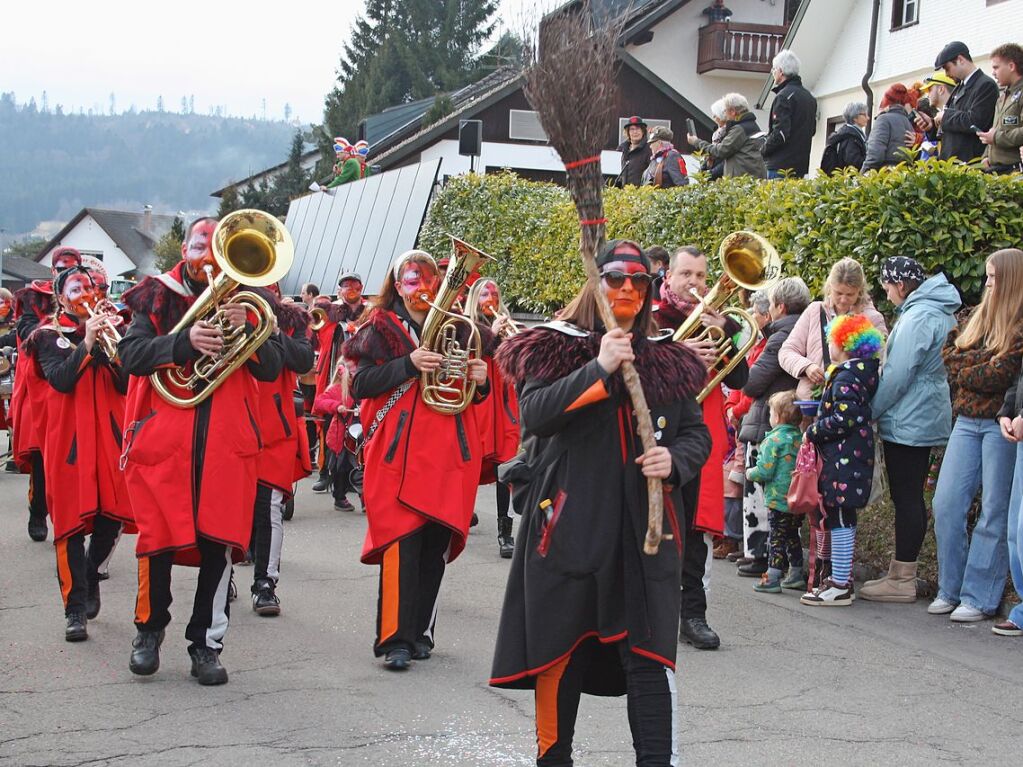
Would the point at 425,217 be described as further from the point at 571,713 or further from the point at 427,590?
the point at 571,713

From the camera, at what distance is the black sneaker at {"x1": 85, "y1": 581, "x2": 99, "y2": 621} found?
7477mm

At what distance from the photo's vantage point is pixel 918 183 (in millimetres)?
9328

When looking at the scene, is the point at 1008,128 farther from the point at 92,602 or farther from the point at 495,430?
the point at 92,602

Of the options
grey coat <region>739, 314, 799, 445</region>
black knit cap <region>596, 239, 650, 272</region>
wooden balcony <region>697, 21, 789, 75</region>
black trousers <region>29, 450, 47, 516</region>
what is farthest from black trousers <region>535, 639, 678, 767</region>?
wooden balcony <region>697, 21, 789, 75</region>

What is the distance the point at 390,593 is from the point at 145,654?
1.18m

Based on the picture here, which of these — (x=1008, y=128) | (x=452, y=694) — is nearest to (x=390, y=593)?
(x=452, y=694)

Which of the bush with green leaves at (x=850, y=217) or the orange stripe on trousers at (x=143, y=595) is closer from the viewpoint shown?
the orange stripe on trousers at (x=143, y=595)

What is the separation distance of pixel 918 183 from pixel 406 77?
56.0 meters

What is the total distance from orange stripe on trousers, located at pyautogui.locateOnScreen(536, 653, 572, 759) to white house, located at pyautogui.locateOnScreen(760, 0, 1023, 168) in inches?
854

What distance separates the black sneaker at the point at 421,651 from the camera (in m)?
6.70

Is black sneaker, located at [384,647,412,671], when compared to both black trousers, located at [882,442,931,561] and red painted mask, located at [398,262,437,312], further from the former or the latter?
black trousers, located at [882,442,931,561]

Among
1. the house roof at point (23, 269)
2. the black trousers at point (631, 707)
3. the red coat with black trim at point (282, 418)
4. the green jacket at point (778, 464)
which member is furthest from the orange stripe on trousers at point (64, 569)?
the house roof at point (23, 269)

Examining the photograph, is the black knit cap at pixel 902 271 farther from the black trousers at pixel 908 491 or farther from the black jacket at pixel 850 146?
the black jacket at pixel 850 146

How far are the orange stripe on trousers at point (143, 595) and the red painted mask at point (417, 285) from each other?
1862 millimetres
